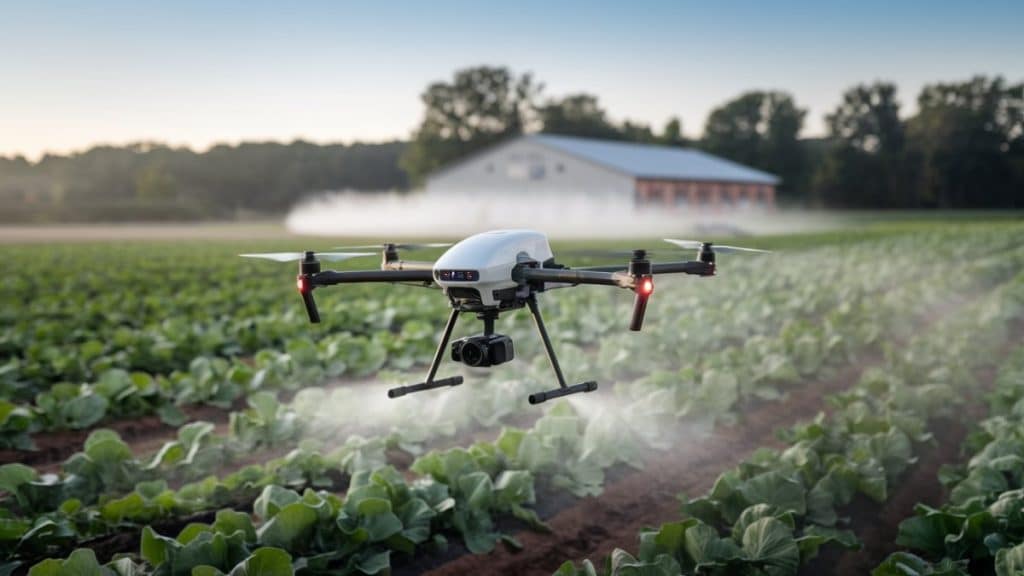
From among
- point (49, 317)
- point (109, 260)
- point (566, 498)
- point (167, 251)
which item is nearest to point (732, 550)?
point (566, 498)

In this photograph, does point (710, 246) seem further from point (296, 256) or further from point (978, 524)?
point (978, 524)

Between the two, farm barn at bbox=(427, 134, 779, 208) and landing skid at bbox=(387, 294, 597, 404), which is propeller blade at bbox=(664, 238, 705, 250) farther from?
farm barn at bbox=(427, 134, 779, 208)

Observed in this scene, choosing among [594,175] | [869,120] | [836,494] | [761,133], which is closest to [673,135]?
[761,133]

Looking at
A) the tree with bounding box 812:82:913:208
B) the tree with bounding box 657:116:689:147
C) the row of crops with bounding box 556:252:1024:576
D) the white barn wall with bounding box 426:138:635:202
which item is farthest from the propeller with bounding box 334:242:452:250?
the tree with bounding box 657:116:689:147

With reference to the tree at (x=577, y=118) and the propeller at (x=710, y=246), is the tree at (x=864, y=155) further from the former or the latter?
the propeller at (x=710, y=246)

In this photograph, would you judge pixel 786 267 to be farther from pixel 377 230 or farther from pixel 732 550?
pixel 377 230

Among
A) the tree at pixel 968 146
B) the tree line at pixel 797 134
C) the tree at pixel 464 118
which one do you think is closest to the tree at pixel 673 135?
the tree line at pixel 797 134

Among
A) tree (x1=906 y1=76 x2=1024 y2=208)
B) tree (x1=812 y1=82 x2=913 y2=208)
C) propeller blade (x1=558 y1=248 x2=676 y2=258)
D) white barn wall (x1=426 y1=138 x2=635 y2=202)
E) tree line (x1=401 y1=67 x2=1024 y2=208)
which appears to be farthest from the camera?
tree (x1=812 y1=82 x2=913 y2=208)
